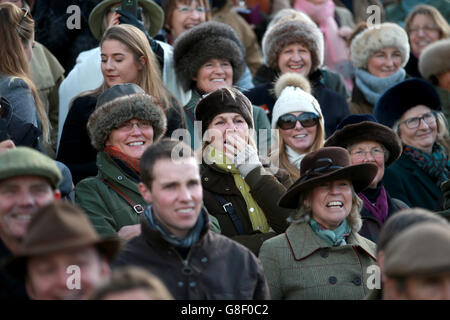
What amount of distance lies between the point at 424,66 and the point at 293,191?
14.4ft

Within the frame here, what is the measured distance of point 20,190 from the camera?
4973mm

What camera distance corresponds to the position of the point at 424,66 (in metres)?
10.1

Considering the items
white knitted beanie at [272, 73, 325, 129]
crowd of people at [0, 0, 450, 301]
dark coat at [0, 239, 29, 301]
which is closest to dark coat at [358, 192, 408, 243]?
crowd of people at [0, 0, 450, 301]

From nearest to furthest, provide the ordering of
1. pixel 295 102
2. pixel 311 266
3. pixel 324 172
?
pixel 311 266
pixel 324 172
pixel 295 102

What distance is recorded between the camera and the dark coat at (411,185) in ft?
26.8

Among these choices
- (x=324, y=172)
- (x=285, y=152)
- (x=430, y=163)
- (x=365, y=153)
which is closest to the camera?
(x=324, y=172)

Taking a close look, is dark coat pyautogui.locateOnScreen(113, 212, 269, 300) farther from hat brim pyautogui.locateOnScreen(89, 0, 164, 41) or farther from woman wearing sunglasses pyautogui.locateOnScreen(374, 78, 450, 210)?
hat brim pyautogui.locateOnScreen(89, 0, 164, 41)

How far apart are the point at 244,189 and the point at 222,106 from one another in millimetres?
765

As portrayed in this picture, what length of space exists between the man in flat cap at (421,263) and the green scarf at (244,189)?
2103mm

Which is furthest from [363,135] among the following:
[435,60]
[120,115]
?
[435,60]

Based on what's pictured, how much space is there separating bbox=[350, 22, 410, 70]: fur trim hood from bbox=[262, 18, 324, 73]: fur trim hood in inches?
27.2

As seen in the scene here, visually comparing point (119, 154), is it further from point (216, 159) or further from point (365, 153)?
point (365, 153)

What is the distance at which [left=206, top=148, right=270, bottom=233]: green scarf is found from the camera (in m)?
6.64
